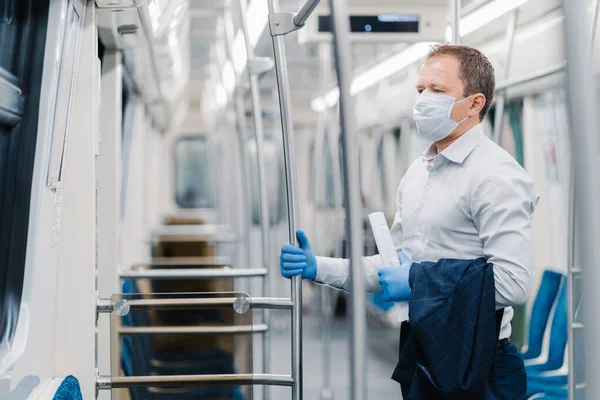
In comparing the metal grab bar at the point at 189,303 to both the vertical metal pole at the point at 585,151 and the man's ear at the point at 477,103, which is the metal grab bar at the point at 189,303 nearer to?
the man's ear at the point at 477,103

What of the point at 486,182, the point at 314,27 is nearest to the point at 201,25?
the point at 314,27

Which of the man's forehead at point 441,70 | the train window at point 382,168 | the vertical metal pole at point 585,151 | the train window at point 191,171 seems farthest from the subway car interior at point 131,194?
the train window at point 191,171

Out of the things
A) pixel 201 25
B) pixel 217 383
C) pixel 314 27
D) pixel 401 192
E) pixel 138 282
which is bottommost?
pixel 217 383

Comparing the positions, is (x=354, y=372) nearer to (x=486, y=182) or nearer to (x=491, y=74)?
(x=486, y=182)

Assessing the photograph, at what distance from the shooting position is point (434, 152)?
1.96 m

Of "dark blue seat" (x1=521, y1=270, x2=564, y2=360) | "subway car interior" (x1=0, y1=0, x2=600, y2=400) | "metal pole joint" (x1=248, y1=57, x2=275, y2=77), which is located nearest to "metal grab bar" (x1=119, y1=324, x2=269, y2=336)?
"subway car interior" (x1=0, y1=0, x2=600, y2=400)

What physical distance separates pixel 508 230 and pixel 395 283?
0.98ft

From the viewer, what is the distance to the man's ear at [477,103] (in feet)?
6.08

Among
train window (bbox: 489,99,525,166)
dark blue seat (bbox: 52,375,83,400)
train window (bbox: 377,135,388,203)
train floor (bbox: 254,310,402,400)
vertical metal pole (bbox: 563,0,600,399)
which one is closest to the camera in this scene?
vertical metal pole (bbox: 563,0,600,399)

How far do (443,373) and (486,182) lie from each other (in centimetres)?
45

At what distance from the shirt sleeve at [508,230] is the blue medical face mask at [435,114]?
0.19 meters

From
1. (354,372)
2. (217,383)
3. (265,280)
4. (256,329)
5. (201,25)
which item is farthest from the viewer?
(201,25)

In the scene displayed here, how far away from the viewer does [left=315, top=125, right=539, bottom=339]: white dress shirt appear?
1659mm

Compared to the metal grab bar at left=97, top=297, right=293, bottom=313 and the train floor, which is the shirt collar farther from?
the train floor
